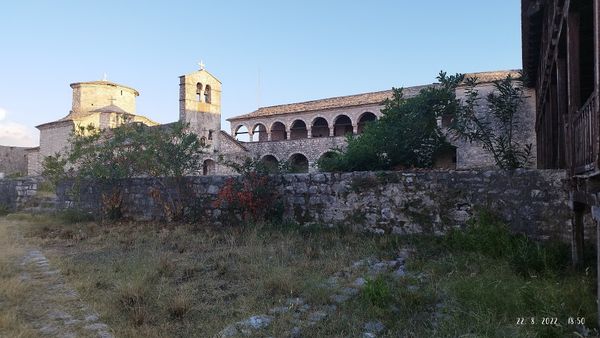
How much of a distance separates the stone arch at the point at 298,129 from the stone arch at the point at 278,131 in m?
0.81

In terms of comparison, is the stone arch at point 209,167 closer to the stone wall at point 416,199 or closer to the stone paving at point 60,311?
the stone wall at point 416,199

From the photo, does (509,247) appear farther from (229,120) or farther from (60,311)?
(229,120)

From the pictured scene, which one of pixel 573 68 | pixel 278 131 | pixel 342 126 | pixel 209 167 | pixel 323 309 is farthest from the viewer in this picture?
pixel 278 131

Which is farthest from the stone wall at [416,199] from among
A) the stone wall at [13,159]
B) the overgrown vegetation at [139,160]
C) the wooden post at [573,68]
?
the stone wall at [13,159]

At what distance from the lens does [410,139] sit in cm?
1097

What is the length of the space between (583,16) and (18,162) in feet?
147

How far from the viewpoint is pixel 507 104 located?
33.3ft

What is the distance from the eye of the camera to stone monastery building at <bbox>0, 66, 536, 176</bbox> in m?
29.9

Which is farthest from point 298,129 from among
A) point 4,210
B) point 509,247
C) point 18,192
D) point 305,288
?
point 305,288

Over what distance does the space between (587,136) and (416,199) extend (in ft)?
13.0

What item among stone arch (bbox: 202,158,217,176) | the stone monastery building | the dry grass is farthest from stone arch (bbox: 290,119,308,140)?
the dry grass

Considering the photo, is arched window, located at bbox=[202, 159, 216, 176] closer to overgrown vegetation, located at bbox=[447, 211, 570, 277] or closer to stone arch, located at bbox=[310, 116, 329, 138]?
stone arch, located at bbox=[310, 116, 329, 138]

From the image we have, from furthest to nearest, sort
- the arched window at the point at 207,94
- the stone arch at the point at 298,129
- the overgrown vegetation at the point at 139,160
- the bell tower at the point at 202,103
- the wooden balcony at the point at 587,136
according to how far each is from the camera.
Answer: the stone arch at the point at 298,129, the arched window at the point at 207,94, the bell tower at the point at 202,103, the overgrown vegetation at the point at 139,160, the wooden balcony at the point at 587,136

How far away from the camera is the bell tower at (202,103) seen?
29105mm
